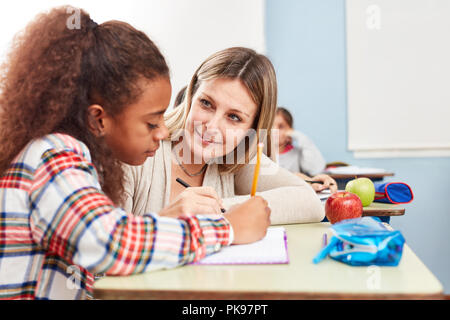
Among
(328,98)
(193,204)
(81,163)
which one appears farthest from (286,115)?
(81,163)

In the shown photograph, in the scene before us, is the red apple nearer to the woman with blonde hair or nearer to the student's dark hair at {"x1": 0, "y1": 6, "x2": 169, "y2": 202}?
the woman with blonde hair

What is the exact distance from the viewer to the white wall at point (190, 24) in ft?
9.73

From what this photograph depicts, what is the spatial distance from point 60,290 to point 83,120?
0.31 meters

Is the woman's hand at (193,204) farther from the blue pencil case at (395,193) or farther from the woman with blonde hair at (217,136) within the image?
the blue pencil case at (395,193)

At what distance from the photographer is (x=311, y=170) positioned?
140 inches

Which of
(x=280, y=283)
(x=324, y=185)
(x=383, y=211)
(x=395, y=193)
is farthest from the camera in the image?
(x=324, y=185)

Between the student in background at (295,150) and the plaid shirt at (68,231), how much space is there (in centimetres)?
279

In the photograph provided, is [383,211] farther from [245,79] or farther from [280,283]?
[280,283]

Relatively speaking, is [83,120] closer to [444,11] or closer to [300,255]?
[300,255]

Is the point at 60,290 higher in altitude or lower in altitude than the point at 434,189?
higher

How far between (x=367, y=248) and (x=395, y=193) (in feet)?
2.79

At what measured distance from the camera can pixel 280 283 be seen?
672 mm
